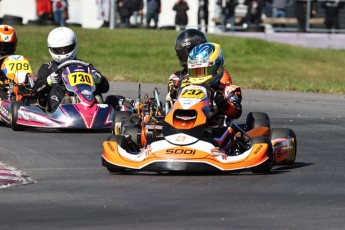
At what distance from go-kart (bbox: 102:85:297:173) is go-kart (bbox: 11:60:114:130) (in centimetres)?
303

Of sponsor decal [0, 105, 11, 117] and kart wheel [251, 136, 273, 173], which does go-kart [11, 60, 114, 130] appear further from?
kart wheel [251, 136, 273, 173]

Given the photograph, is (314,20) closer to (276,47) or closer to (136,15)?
(276,47)

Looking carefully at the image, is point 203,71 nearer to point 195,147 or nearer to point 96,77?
point 195,147

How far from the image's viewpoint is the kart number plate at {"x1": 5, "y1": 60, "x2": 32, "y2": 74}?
14.5m

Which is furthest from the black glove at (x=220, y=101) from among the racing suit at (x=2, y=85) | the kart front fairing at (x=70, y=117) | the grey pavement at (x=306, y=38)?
the grey pavement at (x=306, y=38)

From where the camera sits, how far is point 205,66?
9867 mm

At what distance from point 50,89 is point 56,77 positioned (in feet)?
0.60

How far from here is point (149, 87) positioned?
66.6 feet

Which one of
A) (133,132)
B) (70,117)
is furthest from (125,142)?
(70,117)

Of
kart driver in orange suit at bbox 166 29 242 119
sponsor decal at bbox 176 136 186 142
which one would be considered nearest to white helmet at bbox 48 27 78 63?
kart driver in orange suit at bbox 166 29 242 119

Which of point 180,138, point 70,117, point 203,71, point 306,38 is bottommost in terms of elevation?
point 306,38

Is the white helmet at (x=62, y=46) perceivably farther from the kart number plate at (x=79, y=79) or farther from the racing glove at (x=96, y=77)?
the kart number plate at (x=79, y=79)

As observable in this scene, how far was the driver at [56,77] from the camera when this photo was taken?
13102 millimetres

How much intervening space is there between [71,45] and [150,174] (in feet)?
15.9
